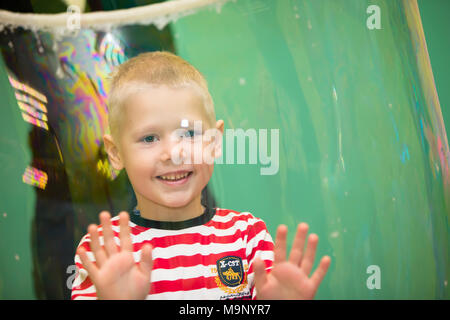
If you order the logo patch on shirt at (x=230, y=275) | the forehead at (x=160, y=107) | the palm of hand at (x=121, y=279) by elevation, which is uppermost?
the forehead at (x=160, y=107)

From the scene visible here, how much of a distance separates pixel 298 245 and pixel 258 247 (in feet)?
0.40

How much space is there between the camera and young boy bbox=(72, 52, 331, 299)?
0.61m

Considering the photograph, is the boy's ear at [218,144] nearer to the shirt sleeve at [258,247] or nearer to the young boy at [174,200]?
the young boy at [174,200]

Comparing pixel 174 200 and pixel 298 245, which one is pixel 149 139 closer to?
pixel 174 200

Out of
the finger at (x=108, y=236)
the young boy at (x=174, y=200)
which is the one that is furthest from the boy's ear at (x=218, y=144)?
the finger at (x=108, y=236)

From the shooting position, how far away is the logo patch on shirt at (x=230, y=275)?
0.63 m

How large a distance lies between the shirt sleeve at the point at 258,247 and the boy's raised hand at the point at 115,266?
0.17 meters

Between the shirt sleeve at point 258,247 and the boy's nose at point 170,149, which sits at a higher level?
the boy's nose at point 170,149

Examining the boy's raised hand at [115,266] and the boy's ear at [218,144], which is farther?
the boy's ear at [218,144]

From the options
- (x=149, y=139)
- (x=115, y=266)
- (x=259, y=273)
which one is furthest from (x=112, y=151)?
(x=259, y=273)

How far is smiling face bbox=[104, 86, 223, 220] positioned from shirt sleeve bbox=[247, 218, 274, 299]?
12cm

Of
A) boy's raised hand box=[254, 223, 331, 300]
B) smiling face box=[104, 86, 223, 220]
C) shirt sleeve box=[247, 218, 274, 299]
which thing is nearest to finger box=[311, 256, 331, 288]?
boy's raised hand box=[254, 223, 331, 300]

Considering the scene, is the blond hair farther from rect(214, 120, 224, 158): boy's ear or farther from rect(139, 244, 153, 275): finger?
rect(139, 244, 153, 275): finger

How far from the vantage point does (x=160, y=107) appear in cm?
60
